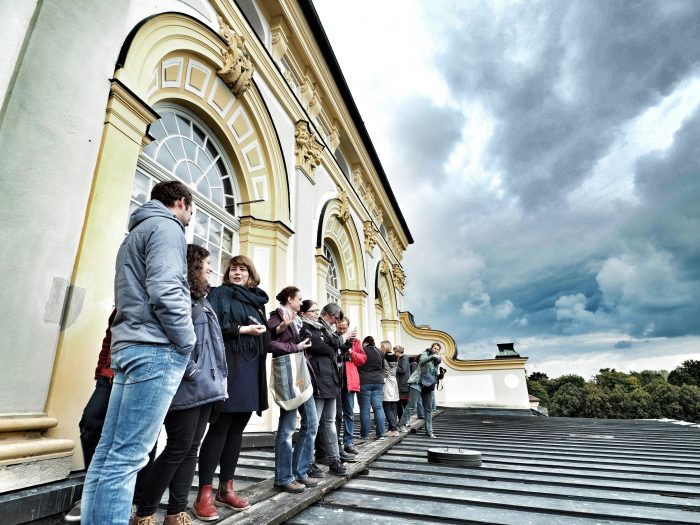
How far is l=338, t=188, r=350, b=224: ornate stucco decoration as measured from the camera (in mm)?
10922

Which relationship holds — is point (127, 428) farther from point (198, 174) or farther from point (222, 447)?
point (198, 174)

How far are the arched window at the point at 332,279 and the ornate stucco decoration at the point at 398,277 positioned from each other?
710 cm

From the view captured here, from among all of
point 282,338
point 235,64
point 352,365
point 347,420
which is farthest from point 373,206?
point 282,338

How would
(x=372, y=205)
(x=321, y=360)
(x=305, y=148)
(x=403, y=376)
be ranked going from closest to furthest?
1. (x=321, y=360)
2. (x=403, y=376)
3. (x=305, y=148)
4. (x=372, y=205)

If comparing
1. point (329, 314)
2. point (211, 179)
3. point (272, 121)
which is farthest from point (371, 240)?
point (329, 314)

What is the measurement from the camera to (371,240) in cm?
1400

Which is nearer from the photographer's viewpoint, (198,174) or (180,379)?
(180,379)

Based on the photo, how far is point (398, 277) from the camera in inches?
773

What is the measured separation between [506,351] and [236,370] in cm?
1676

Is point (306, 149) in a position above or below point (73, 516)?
above

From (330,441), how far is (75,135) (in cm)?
318

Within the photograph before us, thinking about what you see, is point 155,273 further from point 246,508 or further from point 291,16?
point 291,16

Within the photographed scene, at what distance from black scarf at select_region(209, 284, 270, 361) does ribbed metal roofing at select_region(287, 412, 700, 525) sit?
110cm

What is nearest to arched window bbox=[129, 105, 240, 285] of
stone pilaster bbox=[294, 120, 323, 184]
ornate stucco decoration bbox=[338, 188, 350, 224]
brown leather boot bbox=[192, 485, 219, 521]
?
stone pilaster bbox=[294, 120, 323, 184]
